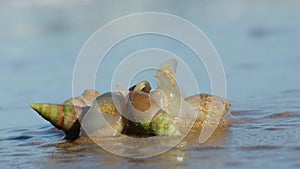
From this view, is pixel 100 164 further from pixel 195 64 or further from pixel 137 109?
pixel 195 64

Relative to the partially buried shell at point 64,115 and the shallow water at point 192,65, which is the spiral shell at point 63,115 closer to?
Answer: the partially buried shell at point 64,115

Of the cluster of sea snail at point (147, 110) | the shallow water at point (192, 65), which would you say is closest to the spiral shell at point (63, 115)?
the cluster of sea snail at point (147, 110)

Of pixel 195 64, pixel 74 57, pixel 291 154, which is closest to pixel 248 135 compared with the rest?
pixel 291 154

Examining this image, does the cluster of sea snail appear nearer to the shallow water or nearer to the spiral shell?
the spiral shell

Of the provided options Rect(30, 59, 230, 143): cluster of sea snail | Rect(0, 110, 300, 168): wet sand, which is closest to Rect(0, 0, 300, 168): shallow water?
Rect(0, 110, 300, 168): wet sand

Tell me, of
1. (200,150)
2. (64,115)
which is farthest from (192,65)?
(200,150)
